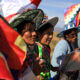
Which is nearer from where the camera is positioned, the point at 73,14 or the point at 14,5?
the point at 14,5

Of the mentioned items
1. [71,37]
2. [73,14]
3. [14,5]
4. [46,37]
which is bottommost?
[73,14]

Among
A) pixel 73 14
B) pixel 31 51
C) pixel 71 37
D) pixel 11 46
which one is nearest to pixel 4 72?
pixel 11 46

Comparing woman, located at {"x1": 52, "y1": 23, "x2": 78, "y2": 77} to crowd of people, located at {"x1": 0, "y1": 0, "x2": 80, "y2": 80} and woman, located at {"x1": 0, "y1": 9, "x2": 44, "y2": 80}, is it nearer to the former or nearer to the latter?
crowd of people, located at {"x1": 0, "y1": 0, "x2": 80, "y2": 80}

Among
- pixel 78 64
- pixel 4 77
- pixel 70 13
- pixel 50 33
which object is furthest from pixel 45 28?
pixel 70 13

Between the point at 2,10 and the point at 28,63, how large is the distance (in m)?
0.53

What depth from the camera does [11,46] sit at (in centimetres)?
151

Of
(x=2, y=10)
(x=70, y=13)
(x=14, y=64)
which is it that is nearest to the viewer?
(x=14, y=64)

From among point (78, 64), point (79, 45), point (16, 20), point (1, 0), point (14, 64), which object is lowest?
point (79, 45)

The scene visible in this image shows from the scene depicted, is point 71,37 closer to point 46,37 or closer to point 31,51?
point 46,37

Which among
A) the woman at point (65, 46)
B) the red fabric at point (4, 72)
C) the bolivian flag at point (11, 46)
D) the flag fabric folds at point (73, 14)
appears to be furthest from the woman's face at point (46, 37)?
the flag fabric folds at point (73, 14)

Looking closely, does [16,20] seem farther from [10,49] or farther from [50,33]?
[50,33]

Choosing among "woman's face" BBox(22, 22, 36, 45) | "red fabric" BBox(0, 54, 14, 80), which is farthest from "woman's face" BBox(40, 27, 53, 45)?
"red fabric" BBox(0, 54, 14, 80)

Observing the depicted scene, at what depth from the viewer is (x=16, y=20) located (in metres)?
1.87

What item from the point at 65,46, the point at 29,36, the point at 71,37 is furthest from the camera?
the point at 71,37
